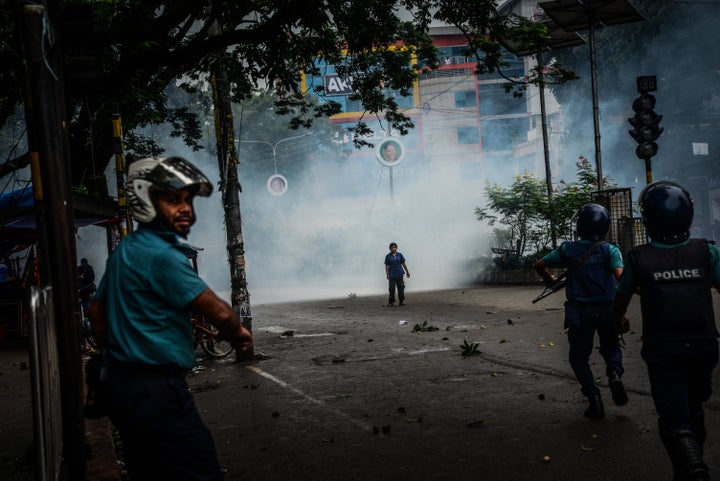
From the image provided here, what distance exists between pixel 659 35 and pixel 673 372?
160 feet

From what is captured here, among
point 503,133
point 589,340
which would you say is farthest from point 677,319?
point 503,133

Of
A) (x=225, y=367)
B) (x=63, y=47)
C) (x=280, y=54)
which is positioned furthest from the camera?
(x=225, y=367)

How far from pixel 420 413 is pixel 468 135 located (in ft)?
198

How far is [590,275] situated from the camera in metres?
6.50

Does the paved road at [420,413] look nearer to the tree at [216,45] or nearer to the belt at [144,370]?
the belt at [144,370]

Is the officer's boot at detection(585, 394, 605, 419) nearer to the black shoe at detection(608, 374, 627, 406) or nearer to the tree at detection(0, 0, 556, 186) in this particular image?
the black shoe at detection(608, 374, 627, 406)

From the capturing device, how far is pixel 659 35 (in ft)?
157

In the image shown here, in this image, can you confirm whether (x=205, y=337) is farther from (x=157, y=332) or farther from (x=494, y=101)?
(x=494, y=101)

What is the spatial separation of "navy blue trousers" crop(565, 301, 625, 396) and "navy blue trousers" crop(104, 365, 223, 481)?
426cm

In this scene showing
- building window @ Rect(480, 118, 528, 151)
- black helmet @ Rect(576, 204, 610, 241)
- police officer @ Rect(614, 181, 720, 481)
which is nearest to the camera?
police officer @ Rect(614, 181, 720, 481)

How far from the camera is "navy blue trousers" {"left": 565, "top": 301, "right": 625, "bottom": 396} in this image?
647 cm

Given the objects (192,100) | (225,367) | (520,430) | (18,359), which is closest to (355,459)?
(520,430)

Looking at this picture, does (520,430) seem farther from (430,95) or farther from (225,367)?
(430,95)

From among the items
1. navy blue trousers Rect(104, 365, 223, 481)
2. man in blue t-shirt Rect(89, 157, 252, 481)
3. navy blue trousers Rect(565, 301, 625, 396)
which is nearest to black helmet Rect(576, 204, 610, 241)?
navy blue trousers Rect(565, 301, 625, 396)
